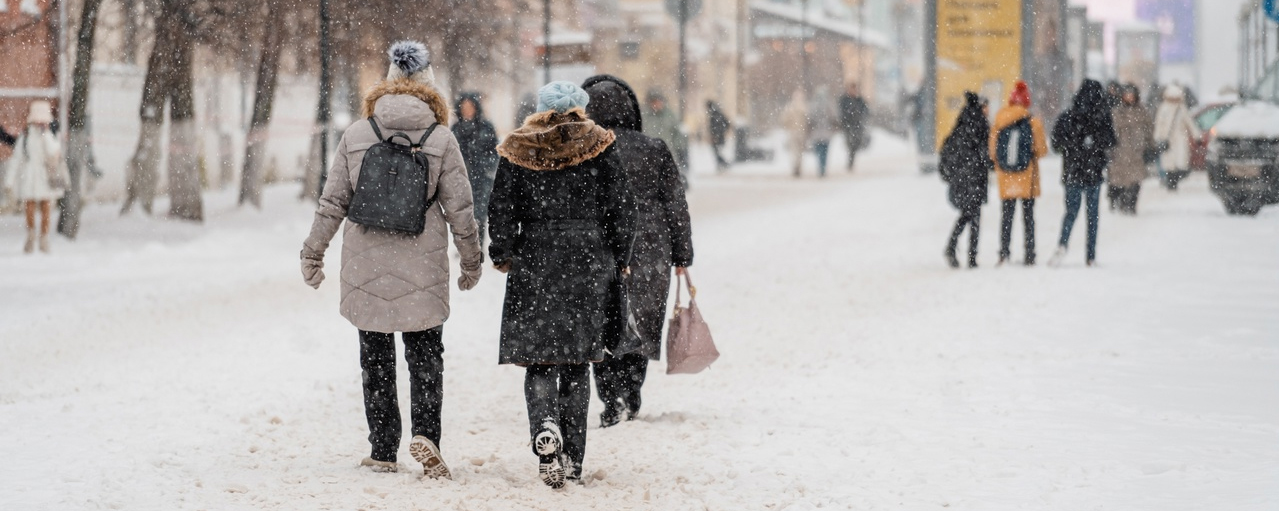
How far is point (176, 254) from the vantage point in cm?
1758

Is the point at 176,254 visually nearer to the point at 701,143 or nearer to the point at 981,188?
the point at 981,188

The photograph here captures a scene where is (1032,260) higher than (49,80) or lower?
lower

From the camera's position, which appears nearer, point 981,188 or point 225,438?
point 225,438

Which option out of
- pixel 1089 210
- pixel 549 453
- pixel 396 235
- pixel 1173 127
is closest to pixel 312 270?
pixel 396 235

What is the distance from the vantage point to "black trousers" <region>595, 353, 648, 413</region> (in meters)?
7.33

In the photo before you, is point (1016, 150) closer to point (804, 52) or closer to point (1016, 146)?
point (1016, 146)

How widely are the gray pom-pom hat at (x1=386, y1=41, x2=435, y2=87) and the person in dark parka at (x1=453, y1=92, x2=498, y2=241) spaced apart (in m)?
7.91

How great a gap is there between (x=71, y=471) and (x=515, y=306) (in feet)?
5.76

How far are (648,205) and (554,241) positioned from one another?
134 cm

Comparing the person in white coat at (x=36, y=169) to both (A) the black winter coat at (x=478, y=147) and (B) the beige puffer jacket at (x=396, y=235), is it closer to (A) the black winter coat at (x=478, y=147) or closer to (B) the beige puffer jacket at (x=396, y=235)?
(A) the black winter coat at (x=478, y=147)

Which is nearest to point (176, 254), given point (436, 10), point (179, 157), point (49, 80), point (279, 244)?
point (279, 244)

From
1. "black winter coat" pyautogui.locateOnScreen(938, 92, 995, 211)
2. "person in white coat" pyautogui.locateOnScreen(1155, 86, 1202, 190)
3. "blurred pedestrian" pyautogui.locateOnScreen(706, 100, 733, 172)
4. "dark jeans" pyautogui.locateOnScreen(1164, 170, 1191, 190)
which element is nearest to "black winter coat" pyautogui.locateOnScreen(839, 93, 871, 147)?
"blurred pedestrian" pyautogui.locateOnScreen(706, 100, 733, 172)

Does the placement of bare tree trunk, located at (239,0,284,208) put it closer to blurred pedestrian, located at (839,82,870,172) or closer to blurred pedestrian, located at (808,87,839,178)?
blurred pedestrian, located at (808,87,839,178)

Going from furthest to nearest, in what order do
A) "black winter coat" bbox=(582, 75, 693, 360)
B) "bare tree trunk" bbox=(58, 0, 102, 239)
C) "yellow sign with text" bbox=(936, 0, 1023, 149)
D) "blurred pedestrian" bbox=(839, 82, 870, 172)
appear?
"blurred pedestrian" bbox=(839, 82, 870, 172) < "yellow sign with text" bbox=(936, 0, 1023, 149) < "bare tree trunk" bbox=(58, 0, 102, 239) < "black winter coat" bbox=(582, 75, 693, 360)
